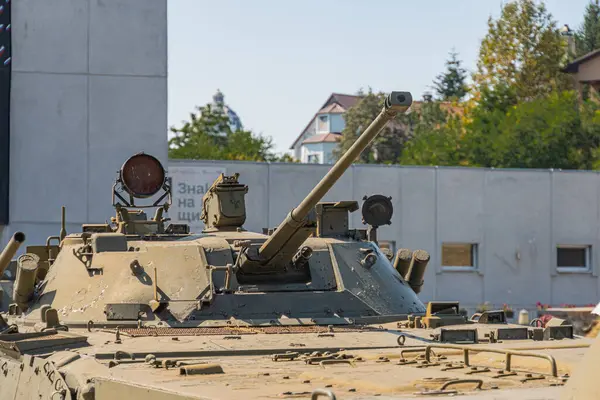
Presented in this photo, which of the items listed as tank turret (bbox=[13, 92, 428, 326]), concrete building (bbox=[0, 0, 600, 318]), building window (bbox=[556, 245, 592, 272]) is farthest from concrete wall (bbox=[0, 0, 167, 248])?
tank turret (bbox=[13, 92, 428, 326])

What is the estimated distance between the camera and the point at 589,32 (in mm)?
64062

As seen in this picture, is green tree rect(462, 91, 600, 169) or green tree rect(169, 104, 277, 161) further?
green tree rect(169, 104, 277, 161)

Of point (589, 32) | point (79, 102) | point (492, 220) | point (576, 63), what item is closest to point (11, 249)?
point (79, 102)

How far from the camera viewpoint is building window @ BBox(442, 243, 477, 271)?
109 ft

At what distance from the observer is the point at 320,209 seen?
1359cm

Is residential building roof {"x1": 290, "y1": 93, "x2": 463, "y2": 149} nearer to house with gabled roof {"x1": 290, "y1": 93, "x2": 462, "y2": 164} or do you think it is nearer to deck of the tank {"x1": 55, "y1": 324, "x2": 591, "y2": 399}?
house with gabled roof {"x1": 290, "y1": 93, "x2": 462, "y2": 164}

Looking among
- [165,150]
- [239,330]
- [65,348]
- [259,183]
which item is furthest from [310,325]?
[259,183]

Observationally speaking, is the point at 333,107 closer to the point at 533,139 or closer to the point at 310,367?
the point at 533,139

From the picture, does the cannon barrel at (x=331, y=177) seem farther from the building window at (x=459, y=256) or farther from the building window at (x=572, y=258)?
the building window at (x=572, y=258)

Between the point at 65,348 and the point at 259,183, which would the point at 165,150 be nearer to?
the point at 259,183

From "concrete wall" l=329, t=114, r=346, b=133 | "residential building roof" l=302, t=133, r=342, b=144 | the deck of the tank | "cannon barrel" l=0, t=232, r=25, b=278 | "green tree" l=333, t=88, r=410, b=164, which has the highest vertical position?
"concrete wall" l=329, t=114, r=346, b=133

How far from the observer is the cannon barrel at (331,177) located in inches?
405

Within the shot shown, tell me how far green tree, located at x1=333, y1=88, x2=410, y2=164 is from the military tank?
178 ft

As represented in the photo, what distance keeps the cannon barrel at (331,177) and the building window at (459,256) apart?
21435 millimetres
